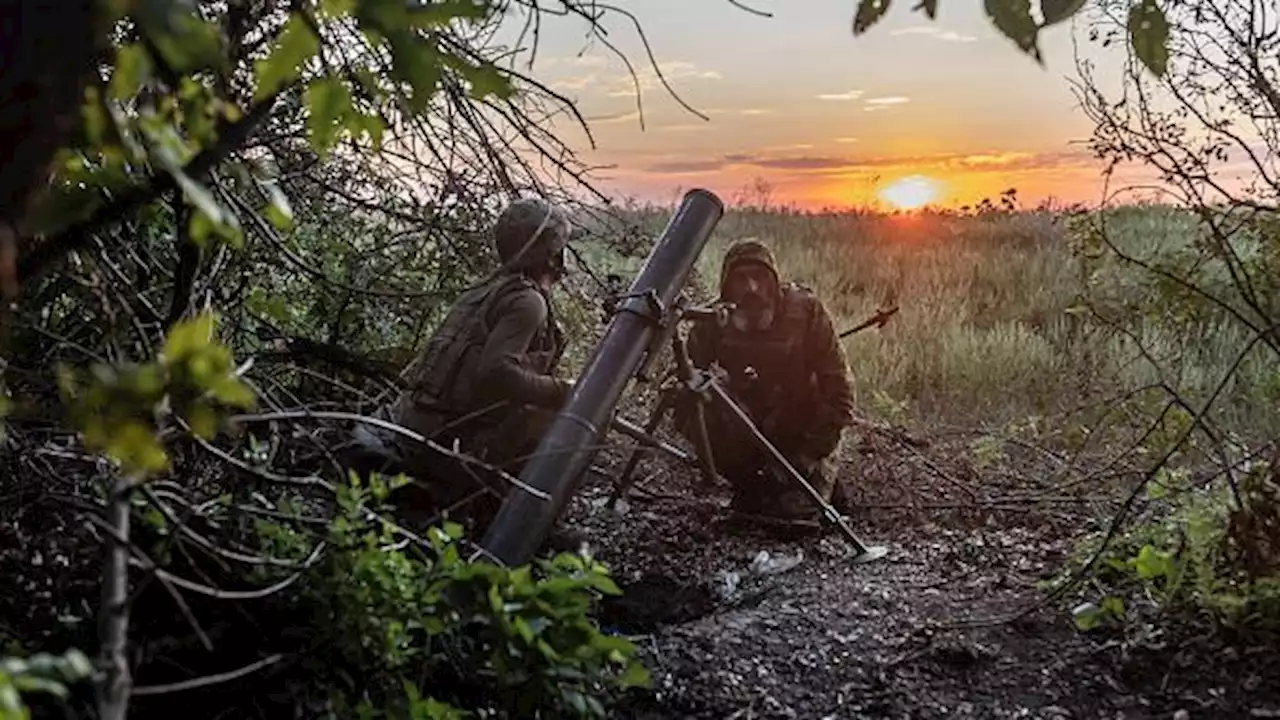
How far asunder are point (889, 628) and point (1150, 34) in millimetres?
2634

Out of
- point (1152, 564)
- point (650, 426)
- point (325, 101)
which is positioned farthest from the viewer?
point (650, 426)

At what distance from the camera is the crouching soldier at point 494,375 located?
447cm

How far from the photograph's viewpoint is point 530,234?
454 cm

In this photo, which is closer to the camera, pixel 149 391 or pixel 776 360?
pixel 149 391

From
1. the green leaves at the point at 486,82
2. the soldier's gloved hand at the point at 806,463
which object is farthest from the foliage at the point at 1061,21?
the soldier's gloved hand at the point at 806,463

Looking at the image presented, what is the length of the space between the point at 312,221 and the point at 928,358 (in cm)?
438

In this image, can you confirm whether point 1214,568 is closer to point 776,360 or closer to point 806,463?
point 806,463

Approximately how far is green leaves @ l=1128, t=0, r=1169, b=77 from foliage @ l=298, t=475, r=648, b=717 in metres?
1.30

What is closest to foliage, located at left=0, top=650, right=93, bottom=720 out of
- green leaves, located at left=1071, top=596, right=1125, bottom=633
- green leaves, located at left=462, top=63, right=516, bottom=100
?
green leaves, located at left=462, top=63, right=516, bottom=100

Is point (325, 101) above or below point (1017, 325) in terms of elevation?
above

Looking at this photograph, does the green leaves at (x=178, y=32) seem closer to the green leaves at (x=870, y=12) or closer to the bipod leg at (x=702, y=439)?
the green leaves at (x=870, y=12)

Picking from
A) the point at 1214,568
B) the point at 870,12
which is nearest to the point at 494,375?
the point at 1214,568

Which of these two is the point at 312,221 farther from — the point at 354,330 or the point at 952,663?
the point at 952,663

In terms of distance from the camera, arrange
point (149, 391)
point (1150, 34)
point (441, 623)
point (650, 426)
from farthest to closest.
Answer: point (650, 426) → point (441, 623) → point (1150, 34) → point (149, 391)
